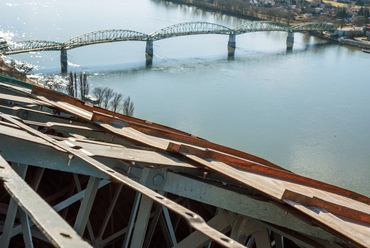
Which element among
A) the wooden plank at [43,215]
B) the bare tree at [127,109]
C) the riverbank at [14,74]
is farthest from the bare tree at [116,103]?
the wooden plank at [43,215]

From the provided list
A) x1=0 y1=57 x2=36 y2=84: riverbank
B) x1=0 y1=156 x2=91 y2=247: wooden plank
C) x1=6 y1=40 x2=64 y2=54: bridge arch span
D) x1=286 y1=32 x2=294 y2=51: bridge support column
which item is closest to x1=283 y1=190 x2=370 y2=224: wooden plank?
x1=0 y1=156 x2=91 y2=247: wooden plank

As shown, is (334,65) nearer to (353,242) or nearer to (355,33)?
(355,33)

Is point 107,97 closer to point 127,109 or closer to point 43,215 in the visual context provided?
point 127,109

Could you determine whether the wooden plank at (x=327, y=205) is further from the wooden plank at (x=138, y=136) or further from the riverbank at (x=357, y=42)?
the riverbank at (x=357, y=42)

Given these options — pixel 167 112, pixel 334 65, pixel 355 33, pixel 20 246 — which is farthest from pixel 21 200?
pixel 355 33

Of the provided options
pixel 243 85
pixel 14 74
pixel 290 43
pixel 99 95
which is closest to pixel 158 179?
pixel 99 95

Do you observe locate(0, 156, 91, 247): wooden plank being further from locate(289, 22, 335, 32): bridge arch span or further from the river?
locate(289, 22, 335, 32): bridge arch span
